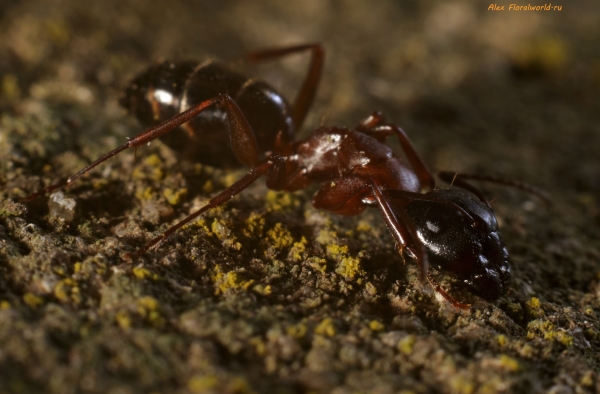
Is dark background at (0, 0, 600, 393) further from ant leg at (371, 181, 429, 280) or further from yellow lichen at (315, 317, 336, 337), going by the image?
ant leg at (371, 181, 429, 280)

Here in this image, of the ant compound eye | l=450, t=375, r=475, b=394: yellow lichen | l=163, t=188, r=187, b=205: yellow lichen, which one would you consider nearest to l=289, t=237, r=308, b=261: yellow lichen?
the ant compound eye

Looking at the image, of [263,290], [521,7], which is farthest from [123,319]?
[521,7]

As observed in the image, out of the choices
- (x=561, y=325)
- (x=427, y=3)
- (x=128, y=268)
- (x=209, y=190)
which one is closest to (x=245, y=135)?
(x=209, y=190)

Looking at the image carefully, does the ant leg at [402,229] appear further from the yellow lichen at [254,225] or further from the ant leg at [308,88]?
A: the ant leg at [308,88]

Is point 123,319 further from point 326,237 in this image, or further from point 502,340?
point 502,340

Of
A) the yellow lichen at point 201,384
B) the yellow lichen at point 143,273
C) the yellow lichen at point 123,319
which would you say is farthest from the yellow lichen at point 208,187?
the yellow lichen at point 201,384

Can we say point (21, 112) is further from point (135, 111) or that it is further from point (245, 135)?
point (245, 135)
